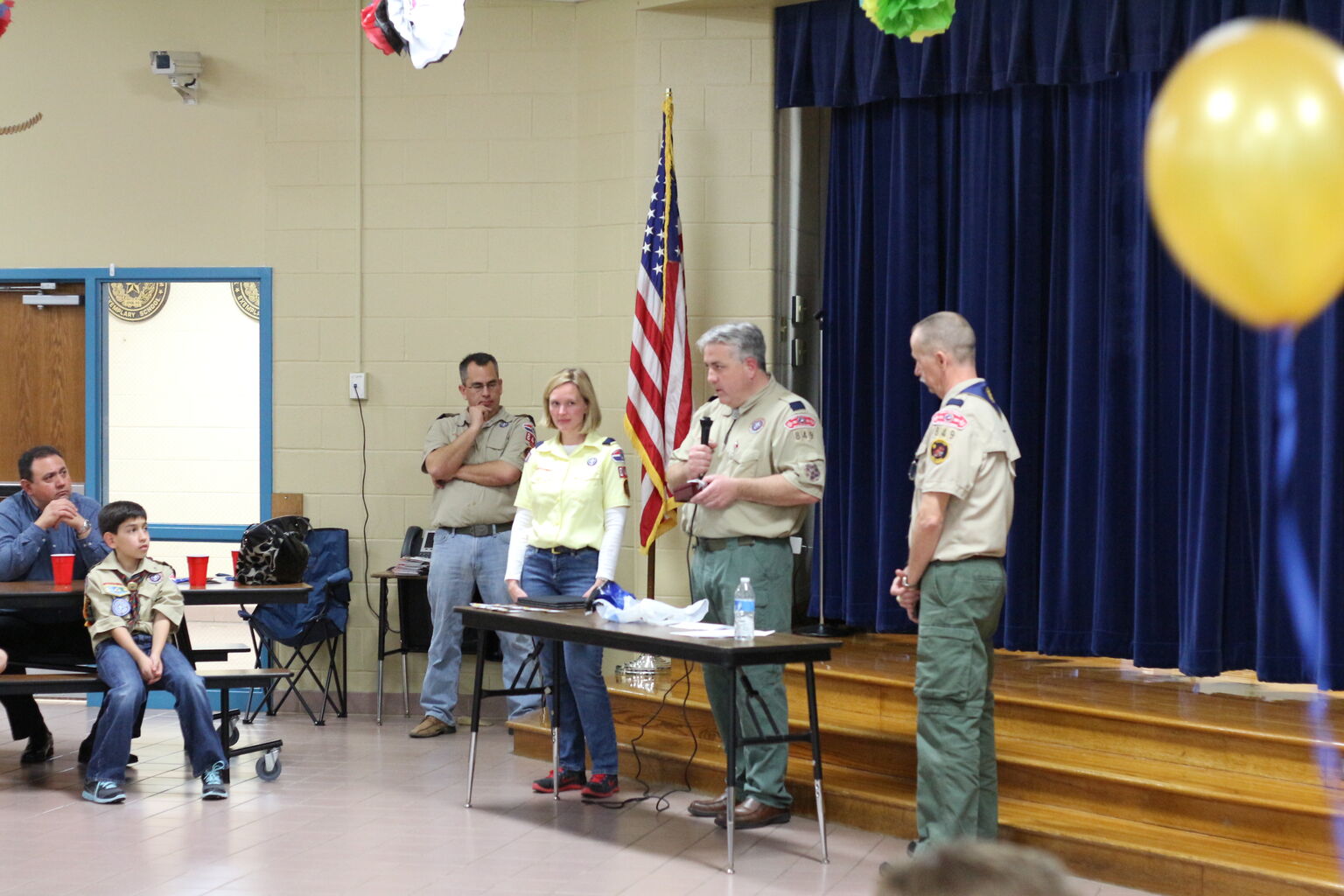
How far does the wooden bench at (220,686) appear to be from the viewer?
5414mm

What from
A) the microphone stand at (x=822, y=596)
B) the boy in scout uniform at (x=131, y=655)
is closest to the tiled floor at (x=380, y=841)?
the boy in scout uniform at (x=131, y=655)

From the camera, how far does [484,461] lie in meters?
6.50

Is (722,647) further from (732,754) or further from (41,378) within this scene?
(41,378)

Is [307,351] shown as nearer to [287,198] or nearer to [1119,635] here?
[287,198]

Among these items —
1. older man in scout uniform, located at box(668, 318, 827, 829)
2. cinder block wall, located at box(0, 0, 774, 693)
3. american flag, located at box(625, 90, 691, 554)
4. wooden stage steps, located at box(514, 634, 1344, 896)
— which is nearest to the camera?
wooden stage steps, located at box(514, 634, 1344, 896)

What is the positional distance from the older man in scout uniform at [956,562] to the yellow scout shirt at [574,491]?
1.34 m

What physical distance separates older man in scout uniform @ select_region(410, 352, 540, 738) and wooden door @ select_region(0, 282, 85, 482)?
2.04 m

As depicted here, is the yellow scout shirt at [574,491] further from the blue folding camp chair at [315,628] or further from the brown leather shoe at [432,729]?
the blue folding camp chair at [315,628]

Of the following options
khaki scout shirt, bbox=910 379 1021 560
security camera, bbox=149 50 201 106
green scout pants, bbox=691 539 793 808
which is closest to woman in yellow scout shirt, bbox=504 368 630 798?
green scout pants, bbox=691 539 793 808

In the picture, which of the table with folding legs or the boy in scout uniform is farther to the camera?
the boy in scout uniform

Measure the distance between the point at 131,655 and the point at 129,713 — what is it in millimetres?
221

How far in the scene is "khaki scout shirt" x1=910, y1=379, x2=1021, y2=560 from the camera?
4145mm

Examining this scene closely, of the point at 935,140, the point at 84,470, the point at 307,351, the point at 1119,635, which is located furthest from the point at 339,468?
the point at 1119,635

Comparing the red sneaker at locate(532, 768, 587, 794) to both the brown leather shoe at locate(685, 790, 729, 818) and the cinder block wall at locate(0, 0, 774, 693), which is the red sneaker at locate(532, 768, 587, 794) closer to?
the brown leather shoe at locate(685, 790, 729, 818)
